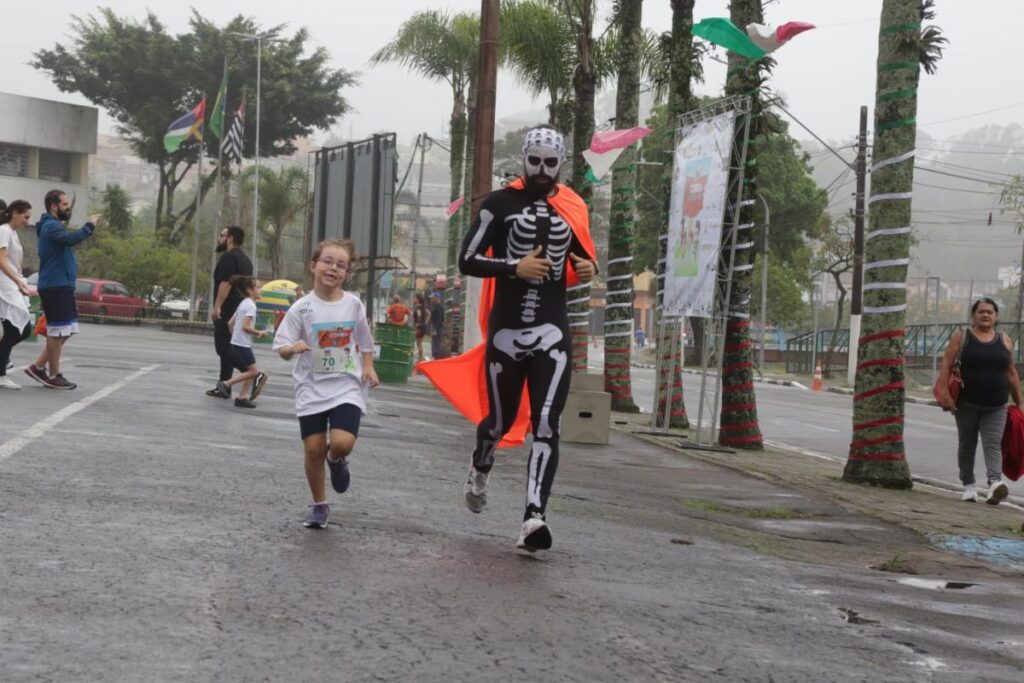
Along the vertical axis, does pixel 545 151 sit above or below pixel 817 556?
above

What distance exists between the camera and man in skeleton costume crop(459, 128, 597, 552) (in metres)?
7.38

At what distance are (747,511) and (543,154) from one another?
3.98m

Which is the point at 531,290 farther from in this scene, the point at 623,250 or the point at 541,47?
the point at 541,47

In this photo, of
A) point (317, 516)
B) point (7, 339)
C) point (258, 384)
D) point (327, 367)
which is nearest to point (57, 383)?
point (7, 339)

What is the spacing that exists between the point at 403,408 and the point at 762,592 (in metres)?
12.6

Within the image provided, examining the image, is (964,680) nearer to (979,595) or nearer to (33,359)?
(979,595)

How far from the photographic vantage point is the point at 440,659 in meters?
4.83

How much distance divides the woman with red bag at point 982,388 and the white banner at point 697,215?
3.58 meters

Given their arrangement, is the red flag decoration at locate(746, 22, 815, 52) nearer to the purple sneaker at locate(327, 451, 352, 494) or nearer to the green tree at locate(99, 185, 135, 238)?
the purple sneaker at locate(327, 451, 352, 494)

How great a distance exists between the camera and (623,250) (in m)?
23.0

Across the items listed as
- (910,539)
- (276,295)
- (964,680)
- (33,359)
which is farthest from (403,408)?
(276,295)

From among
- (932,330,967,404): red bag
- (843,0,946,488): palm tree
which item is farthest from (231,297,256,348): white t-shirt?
(932,330,967,404): red bag

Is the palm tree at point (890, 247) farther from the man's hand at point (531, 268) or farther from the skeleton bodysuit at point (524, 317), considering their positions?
the man's hand at point (531, 268)

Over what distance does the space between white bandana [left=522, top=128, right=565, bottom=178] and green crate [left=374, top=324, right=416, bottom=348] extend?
1921 centimetres
